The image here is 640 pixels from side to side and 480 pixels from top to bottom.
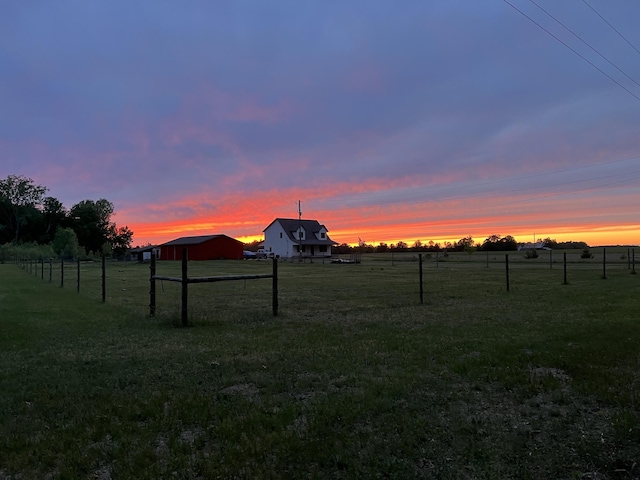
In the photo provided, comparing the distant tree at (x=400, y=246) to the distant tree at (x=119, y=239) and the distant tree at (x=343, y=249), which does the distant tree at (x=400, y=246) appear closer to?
the distant tree at (x=343, y=249)

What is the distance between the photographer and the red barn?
6500cm

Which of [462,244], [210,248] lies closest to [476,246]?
[462,244]

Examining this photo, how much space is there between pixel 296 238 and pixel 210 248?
42.0ft

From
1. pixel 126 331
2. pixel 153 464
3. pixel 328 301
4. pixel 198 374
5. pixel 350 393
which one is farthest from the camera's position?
pixel 328 301

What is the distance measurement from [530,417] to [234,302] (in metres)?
10.5

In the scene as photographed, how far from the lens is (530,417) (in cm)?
398

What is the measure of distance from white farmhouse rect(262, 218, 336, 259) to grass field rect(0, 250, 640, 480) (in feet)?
189

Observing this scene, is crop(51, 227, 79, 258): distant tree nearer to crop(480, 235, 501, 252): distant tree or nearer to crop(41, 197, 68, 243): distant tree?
crop(41, 197, 68, 243): distant tree

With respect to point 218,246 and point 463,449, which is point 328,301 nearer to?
point 463,449

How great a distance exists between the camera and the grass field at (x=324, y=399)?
10.5ft

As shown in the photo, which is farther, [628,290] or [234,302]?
[628,290]

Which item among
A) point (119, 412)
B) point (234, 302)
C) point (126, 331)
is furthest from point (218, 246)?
point (119, 412)

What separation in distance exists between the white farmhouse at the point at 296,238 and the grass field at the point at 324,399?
57.6 meters

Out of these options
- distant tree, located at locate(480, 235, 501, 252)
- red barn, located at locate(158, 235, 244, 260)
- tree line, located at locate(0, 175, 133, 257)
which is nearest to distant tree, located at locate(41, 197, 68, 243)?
tree line, located at locate(0, 175, 133, 257)
